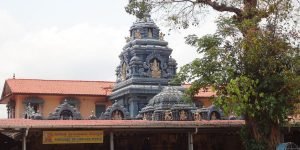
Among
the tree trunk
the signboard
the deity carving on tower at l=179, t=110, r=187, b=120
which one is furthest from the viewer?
the deity carving on tower at l=179, t=110, r=187, b=120

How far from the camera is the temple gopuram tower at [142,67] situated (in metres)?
34.4

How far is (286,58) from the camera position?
1761 cm

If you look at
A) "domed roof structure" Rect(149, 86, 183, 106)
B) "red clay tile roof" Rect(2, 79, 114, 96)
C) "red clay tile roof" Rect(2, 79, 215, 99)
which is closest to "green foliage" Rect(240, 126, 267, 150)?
"domed roof structure" Rect(149, 86, 183, 106)

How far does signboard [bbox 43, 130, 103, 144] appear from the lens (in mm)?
17828

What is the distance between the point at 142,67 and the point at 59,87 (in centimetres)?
Result: 904

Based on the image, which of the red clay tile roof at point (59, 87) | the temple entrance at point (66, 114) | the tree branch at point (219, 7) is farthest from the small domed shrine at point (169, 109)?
the red clay tile roof at point (59, 87)

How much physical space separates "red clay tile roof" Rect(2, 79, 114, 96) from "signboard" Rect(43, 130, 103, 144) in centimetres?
2164

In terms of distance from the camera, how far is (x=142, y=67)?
1382 inches

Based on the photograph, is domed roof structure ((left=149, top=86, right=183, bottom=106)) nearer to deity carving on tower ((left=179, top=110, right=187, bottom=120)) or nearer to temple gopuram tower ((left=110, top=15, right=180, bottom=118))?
deity carving on tower ((left=179, top=110, right=187, bottom=120))

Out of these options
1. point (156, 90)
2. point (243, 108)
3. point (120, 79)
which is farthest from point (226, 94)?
point (120, 79)

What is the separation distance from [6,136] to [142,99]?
16.1 metres

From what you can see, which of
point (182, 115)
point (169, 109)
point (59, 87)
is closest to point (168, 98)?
point (169, 109)

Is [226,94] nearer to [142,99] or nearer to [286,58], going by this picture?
[286,58]

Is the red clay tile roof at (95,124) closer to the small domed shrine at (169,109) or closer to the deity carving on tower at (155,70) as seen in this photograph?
the small domed shrine at (169,109)
